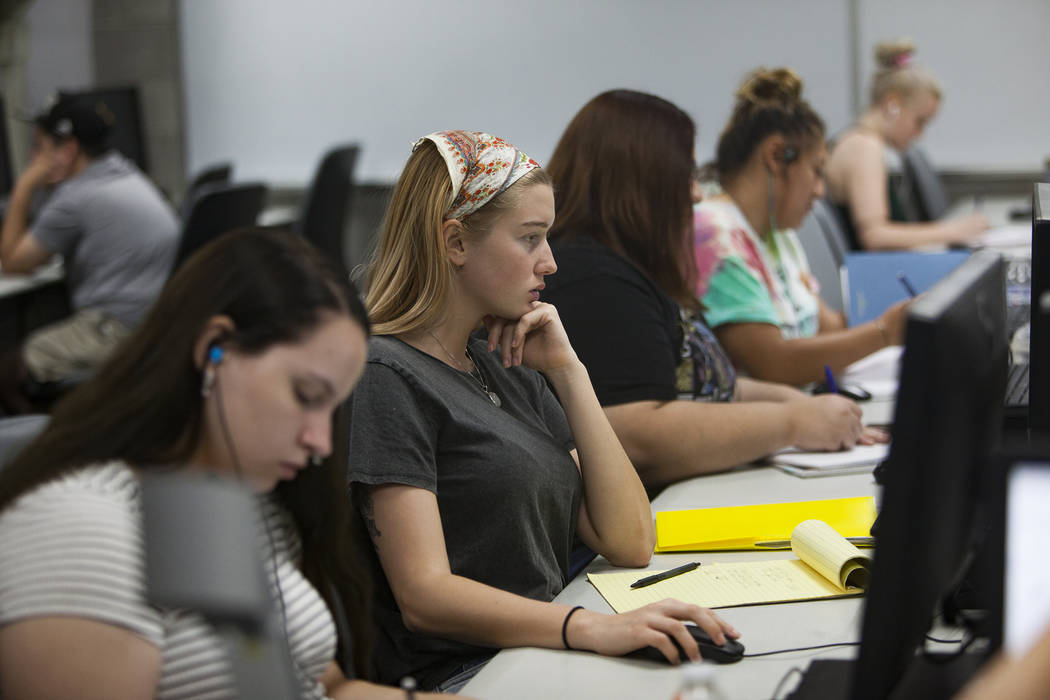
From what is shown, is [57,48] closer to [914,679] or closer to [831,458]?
[831,458]

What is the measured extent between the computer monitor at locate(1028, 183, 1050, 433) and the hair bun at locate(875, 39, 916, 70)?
324 cm

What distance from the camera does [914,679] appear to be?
104 cm

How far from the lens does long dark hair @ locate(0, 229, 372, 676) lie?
870mm

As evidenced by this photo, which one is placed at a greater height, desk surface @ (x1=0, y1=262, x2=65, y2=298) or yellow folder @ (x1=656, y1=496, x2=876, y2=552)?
desk surface @ (x1=0, y1=262, x2=65, y2=298)

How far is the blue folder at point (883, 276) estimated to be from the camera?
2541 millimetres

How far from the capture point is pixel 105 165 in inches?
146

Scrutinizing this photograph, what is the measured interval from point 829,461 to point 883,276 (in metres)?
0.99

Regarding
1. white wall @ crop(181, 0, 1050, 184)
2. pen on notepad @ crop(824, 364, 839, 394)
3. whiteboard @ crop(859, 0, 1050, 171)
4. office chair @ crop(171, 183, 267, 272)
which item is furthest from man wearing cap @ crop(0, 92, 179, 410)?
whiteboard @ crop(859, 0, 1050, 171)

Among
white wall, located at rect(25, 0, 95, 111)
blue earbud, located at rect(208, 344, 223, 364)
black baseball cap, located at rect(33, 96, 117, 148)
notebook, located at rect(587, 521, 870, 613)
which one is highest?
white wall, located at rect(25, 0, 95, 111)

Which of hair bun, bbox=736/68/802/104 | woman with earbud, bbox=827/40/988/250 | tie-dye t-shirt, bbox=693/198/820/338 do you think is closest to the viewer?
tie-dye t-shirt, bbox=693/198/820/338

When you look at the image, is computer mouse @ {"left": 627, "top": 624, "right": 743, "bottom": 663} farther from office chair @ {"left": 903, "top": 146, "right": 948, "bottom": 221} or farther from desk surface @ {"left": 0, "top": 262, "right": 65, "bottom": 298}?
office chair @ {"left": 903, "top": 146, "right": 948, "bottom": 221}

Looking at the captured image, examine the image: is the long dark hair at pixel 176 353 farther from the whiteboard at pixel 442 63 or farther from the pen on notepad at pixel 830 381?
the whiteboard at pixel 442 63

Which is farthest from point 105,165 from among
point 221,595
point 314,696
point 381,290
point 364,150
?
point 221,595

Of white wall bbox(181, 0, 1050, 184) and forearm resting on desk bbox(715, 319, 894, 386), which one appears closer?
forearm resting on desk bbox(715, 319, 894, 386)
